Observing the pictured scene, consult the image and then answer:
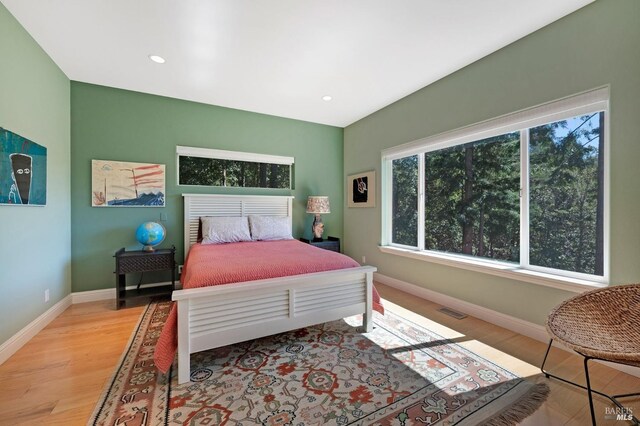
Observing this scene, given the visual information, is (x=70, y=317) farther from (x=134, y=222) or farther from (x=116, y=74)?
(x=116, y=74)

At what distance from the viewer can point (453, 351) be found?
212 cm

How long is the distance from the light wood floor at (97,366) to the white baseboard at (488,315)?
0.21ft

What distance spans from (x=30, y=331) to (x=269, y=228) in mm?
2475

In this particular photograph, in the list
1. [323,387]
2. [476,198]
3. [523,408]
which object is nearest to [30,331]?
[323,387]

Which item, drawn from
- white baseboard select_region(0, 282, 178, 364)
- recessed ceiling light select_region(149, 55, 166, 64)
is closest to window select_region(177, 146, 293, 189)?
recessed ceiling light select_region(149, 55, 166, 64)

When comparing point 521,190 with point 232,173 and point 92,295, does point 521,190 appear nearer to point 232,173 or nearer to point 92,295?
point 232,173

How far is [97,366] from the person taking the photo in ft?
6.32

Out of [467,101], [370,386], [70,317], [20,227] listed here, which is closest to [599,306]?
[370,386]

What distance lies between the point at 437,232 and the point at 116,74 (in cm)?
425

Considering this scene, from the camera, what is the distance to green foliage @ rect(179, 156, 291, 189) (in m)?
3.79

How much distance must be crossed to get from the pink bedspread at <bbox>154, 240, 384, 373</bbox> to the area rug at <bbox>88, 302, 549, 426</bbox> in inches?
10.6

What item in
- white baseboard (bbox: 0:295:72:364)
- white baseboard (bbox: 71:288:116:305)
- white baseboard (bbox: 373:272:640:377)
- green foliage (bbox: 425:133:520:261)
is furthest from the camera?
white baseboard (bbox: 71:288:116:305)

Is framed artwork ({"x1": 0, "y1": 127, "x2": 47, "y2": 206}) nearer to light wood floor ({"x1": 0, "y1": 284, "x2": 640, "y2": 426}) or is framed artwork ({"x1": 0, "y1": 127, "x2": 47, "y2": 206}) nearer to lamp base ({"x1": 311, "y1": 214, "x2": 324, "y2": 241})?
light wood floor ({"x1": 0, "y1": 284, "x2": 640, "y2": 426})

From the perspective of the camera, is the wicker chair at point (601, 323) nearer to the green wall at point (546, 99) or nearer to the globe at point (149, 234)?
the green wall at point (546, 99)
